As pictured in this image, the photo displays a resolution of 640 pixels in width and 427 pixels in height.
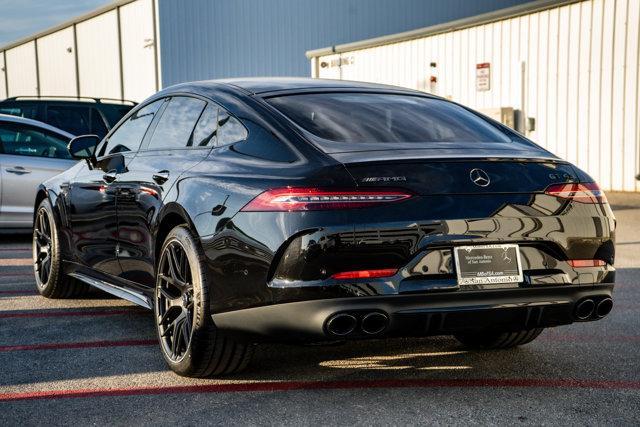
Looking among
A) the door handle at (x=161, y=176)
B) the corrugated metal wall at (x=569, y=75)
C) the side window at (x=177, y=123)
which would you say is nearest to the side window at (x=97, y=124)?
the corrugated metal wall at (x=569, y=75)

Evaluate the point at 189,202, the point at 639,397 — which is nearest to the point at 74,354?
the point at 189,202

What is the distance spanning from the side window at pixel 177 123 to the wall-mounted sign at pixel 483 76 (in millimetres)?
14829

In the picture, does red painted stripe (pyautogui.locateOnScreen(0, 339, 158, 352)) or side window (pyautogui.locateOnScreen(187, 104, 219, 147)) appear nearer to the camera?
side window (pyautogui.locateOnScreen(187, 104, 219, 147))

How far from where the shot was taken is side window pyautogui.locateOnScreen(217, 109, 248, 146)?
4801 millimetres

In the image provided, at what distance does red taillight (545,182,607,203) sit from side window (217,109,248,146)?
1472 millimetres

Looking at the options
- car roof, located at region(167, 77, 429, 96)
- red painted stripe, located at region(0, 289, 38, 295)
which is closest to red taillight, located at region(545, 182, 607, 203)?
car roof, located at region(167, 77, 429, 96)

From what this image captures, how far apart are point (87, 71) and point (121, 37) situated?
465cm

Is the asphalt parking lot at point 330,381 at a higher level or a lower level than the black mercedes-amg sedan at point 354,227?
lower

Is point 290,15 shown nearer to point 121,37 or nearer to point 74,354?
point 121,37

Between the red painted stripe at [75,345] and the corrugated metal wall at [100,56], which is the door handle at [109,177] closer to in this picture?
the red painted stripe at [75,345]

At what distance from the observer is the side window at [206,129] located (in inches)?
199

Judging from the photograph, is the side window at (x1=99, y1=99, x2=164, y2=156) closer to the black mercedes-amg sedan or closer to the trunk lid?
the black mercedes-amg sedan

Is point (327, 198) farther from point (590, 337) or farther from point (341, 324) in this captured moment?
point (590, 337)

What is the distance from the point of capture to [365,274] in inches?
160
